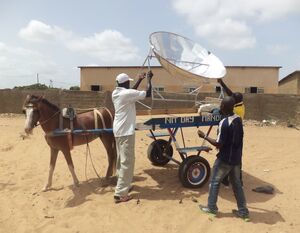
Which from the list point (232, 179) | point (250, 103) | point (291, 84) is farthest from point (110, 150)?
point (291, 84)

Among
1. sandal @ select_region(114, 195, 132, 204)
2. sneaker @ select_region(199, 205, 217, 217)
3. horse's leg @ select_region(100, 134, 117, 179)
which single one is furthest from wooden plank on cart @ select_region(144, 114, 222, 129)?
sneaker @ select_region(199, 205, 217, 217)

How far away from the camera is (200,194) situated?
7.53 m

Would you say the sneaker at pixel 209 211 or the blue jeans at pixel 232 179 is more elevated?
the blue jeans at pixel 232 179

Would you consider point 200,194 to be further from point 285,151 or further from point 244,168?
point 285,151

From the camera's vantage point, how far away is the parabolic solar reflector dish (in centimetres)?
781

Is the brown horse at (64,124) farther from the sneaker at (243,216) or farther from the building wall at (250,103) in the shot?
the building wall at (250,103)

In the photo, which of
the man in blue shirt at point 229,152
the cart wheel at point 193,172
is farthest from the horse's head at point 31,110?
the man in blue shirt at point 229,152

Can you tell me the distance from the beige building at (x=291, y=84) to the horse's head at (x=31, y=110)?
89.7 feet

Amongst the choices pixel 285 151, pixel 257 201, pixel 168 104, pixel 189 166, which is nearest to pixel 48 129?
pixel 189 166

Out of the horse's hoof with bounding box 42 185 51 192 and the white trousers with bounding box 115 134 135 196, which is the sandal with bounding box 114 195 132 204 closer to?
the white trousers with bounding box 115 134 135 196

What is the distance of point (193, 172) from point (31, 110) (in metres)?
3.22

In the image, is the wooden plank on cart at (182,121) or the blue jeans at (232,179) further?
the wooden plank on cart at (182,121)

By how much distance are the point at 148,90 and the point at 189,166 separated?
1629mm

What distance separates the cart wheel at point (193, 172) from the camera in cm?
764
